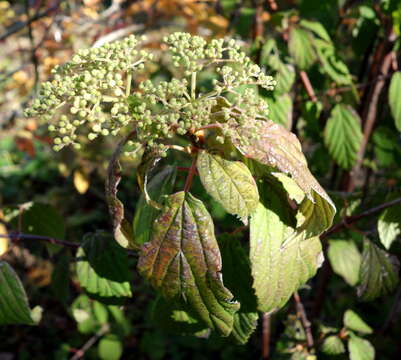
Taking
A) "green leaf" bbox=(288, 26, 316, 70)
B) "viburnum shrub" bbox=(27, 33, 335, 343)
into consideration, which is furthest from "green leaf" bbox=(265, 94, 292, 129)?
"viburnum shrub" bbox=(27, 33, 335, 343)

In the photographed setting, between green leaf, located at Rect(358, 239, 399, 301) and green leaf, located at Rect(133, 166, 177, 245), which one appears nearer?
green leaf, located at Rect(133, 166, 177, 245)

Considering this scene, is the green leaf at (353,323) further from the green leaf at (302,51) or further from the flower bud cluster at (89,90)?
the flower bud cluster at (89,90)

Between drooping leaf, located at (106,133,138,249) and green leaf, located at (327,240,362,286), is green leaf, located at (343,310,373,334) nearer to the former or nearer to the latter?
green leaf, located at (327,240,362,286)

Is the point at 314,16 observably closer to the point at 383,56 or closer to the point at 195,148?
the point at 383,56

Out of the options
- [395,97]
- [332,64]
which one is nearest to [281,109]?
[332,64]

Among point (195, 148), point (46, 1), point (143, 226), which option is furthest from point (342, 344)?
point (46, 1)
